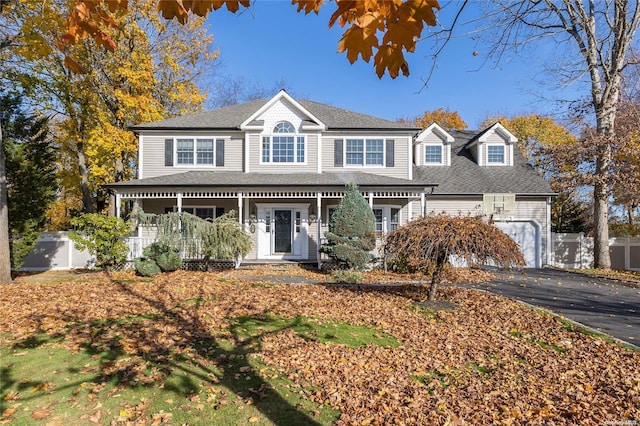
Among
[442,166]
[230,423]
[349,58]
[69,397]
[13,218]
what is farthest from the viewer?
[442,166]

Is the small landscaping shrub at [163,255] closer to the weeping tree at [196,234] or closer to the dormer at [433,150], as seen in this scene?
the weeping tree at [196,234]

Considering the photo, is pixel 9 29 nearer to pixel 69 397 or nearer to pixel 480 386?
pixel 69 397

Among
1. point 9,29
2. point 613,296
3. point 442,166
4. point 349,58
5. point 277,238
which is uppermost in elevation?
point 9,29

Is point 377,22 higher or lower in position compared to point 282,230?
higher

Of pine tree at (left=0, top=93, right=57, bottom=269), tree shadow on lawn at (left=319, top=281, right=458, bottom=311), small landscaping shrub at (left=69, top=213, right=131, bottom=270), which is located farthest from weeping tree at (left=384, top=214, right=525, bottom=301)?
pine tree at (left=0, top=93, right=57, bottom=269)

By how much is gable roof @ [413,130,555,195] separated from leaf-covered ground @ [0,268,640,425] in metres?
10.4

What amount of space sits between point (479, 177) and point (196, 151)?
1446 cm

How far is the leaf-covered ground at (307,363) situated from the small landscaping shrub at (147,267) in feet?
12.2

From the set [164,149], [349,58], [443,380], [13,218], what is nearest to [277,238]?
[164,149]

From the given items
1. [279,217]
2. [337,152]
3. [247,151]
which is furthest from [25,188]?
[337,152]

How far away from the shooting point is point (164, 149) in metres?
16.9

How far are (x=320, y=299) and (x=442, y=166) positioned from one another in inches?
543

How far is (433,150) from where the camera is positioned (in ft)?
65.5

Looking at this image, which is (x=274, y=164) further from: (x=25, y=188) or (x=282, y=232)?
(x=25, y=188)
